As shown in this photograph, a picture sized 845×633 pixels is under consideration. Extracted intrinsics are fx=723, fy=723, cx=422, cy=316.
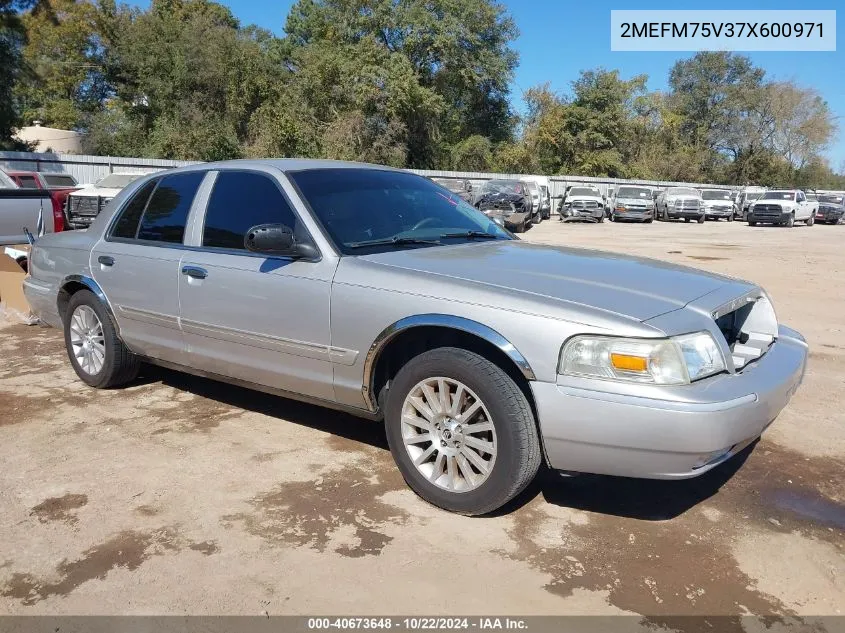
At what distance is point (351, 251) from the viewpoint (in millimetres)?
3760

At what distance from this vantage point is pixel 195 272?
4.29 m

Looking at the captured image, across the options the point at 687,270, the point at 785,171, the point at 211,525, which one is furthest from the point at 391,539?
the point at 785,171

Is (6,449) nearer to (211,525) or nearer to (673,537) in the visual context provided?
(211,525)

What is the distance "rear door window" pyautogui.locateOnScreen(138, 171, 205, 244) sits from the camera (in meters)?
4.59

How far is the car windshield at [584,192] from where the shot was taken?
32625 mm

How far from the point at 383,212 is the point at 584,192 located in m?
30.1

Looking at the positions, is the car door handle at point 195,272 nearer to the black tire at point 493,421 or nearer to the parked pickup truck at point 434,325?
the parked pickup truck at point 434,325

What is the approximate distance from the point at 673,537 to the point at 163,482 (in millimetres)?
2518

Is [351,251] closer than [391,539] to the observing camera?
No

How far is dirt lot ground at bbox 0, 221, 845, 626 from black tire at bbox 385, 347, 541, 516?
0.39 ft

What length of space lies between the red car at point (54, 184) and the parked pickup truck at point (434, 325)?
480 centimetres

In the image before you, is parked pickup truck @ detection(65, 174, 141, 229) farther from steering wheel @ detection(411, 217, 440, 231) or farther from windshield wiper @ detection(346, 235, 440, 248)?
windshield wiper @ detection(346, 235, 440, 248)

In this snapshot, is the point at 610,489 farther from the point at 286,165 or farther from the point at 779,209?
the point at 779,209

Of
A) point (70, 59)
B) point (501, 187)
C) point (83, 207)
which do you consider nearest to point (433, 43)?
point (501, 187)
